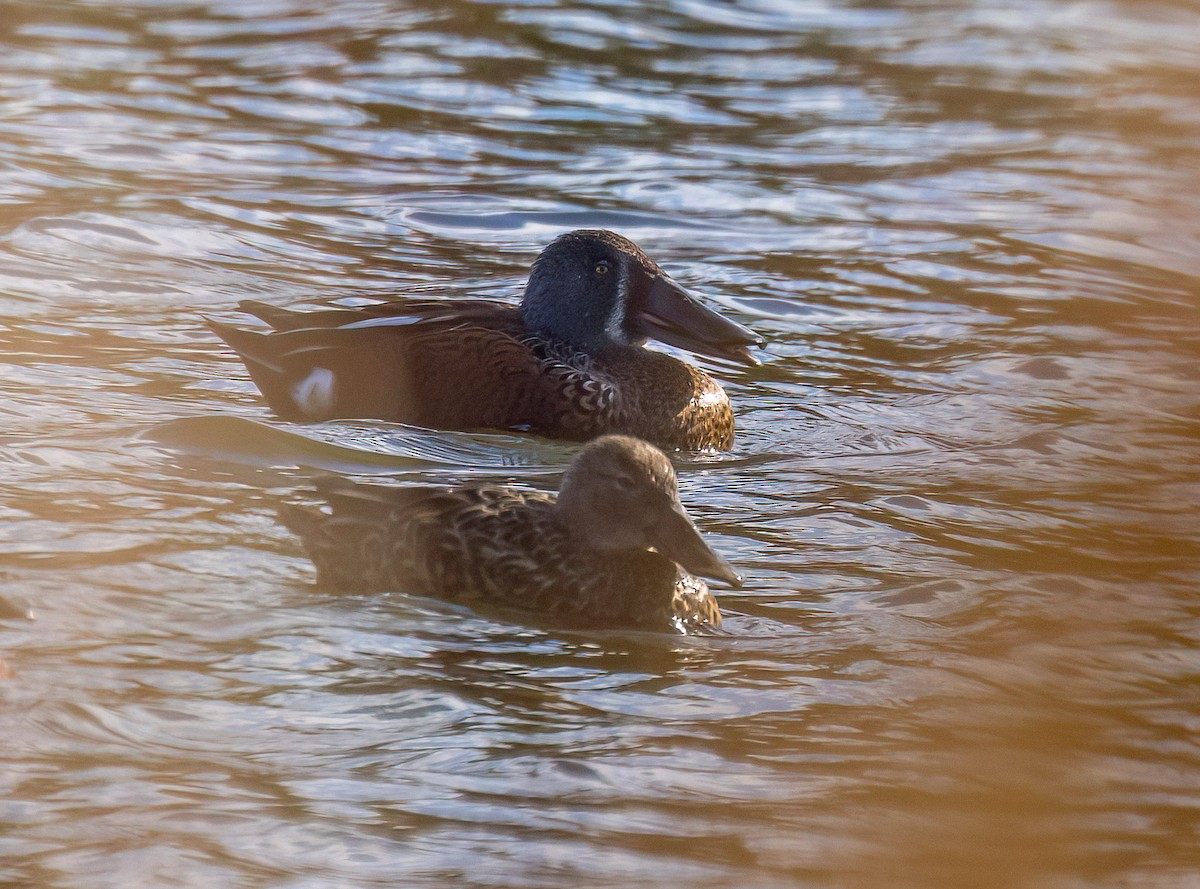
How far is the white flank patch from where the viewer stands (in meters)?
7.48

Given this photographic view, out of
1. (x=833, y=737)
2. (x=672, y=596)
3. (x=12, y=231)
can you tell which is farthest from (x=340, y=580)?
(x=12, y=231)

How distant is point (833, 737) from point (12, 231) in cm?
633

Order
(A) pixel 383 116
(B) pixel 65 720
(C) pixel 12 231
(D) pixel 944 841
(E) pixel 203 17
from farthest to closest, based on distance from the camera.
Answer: (E) pixel 203 17, (A) pixel 383 116, (C) pixel 12 231, (B) pixel 65 720, (D) pixel 944 841

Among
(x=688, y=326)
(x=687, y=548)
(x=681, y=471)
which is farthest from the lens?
(x=688, y=326)

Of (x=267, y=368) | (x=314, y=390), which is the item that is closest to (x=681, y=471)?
(x=314, y=390)

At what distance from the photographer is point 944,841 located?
168 inches

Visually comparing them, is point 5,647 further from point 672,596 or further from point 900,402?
point 900,402

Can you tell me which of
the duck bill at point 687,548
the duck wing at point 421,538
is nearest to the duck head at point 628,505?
the duck bill at point 687,548

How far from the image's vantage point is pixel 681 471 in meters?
7.33

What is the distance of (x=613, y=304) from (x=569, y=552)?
2.54m

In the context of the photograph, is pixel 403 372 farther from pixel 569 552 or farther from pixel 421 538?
pixel 569 552

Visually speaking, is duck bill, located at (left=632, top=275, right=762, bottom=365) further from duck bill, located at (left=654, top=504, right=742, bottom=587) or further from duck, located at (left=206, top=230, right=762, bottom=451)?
duck bill, located at (left=654, top=504, right=742, bottom=587)

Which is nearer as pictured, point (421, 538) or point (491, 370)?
point (421, 538)

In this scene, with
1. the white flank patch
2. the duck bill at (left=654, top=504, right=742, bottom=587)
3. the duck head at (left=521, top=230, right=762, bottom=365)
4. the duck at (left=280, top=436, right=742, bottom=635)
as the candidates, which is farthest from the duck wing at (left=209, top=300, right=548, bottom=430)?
the duck bill at (left=654, top=504, right=742, bottom=587)
